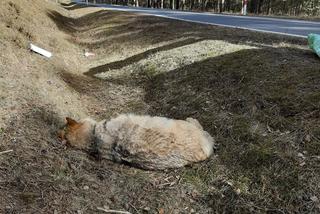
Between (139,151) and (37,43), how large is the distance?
5902 mm

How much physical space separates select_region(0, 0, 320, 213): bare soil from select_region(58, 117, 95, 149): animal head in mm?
116

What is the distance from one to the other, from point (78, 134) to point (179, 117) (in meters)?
1.79

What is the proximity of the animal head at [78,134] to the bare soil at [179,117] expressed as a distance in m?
0.12

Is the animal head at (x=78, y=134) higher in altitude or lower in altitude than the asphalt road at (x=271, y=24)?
lower

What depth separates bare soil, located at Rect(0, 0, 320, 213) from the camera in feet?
13.7

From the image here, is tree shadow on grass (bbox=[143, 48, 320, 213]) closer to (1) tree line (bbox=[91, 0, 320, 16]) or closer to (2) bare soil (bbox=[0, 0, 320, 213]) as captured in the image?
(2) bare soil (bbox=[0, 0, 320, 213])

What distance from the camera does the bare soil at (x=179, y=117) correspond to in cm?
417

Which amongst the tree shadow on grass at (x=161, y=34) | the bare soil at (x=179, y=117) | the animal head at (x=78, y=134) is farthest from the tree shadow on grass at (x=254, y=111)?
the tree shadow on grass at (x=161, y=34)

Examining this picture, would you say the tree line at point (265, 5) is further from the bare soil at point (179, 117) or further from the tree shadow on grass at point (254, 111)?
the tree shadow on grass at point (254, 111)

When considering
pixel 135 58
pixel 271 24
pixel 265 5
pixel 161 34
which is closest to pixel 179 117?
pixel 135 58

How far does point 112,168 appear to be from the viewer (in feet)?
15.6

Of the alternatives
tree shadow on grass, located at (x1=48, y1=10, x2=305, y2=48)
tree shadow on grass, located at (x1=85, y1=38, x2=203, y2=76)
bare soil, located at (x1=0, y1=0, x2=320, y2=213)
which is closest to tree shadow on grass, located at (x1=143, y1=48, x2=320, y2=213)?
bare soil, located at (x1=0, y1=0, x2=320, y2=213)

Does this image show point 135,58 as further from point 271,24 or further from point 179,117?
point 271,24

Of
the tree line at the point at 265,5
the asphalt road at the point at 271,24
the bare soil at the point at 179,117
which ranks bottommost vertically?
the tree line at the point at 265,5
